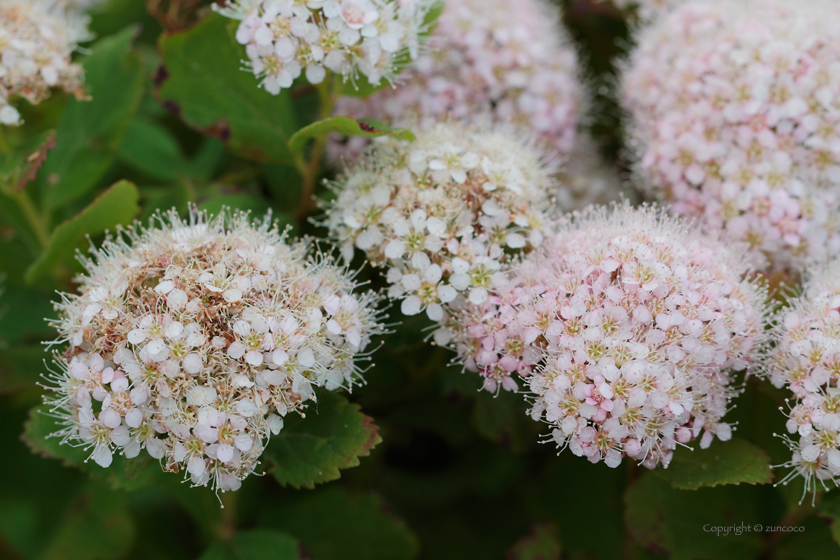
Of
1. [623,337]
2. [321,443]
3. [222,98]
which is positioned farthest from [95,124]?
[623,337]

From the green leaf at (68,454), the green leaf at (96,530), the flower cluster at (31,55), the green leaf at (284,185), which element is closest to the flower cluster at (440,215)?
the green leaf at (284,185)

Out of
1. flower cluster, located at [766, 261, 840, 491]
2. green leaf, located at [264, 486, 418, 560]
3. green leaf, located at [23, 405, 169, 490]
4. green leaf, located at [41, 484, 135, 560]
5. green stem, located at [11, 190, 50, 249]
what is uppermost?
flower cluster, located at [766, 261, 840, 491]

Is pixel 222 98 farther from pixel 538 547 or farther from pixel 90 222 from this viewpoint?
pixel 538 547

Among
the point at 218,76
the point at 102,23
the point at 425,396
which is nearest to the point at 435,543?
the point at 425,396

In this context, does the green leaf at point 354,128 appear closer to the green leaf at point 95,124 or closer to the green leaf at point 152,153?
the green leaf at point 95,124

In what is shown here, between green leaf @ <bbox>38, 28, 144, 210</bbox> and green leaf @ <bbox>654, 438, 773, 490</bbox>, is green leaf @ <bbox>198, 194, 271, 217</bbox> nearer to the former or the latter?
green leaf @ <bbox>38, 28, 144, 210</bbox>

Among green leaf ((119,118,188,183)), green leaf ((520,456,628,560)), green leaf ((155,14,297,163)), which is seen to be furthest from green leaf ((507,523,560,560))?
green leaf ((119,118,188,183))
